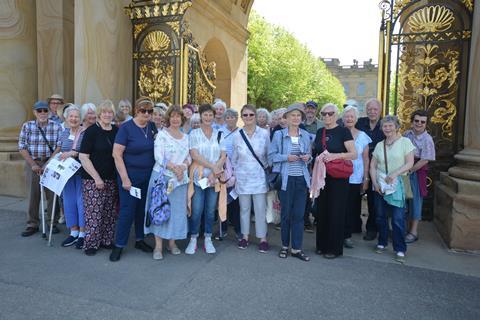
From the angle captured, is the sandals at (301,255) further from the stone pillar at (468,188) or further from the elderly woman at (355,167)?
the stone pillar at (468,188)

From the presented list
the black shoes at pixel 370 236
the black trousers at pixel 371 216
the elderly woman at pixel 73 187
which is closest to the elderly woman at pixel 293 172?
the black shoes at pixel 370 236

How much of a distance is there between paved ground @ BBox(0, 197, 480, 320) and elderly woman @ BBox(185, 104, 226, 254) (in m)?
0.38

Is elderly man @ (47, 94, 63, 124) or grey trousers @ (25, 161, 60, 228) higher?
elderly man @ (47, 94, 63, 124)

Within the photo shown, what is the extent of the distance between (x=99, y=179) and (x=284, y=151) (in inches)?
88.6

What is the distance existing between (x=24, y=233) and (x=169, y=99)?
3.71m

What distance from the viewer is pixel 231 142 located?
16.2 feet

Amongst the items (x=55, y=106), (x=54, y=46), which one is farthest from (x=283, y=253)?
(x=54, y=46)

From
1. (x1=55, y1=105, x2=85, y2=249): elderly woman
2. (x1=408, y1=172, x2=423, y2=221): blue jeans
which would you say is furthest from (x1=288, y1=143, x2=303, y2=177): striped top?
(x1=55, y1=105, x2=85, y2=249): elderly woman

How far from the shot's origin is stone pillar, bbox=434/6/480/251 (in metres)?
4.82

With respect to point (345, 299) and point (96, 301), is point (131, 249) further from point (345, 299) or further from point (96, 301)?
point (345, 299)

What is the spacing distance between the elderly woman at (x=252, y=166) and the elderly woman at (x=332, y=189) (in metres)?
0.69

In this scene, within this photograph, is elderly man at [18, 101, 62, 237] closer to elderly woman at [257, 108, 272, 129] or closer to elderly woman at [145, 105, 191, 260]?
elderly woman at [145, 105, 191, 260]

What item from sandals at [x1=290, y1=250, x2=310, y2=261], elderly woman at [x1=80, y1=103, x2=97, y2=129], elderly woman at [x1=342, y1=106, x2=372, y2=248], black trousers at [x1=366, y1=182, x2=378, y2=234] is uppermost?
elderly woman at [x1=80, y1=103, x2=97, y2=129]

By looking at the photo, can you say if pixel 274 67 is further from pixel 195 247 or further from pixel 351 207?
pixel 195 247
